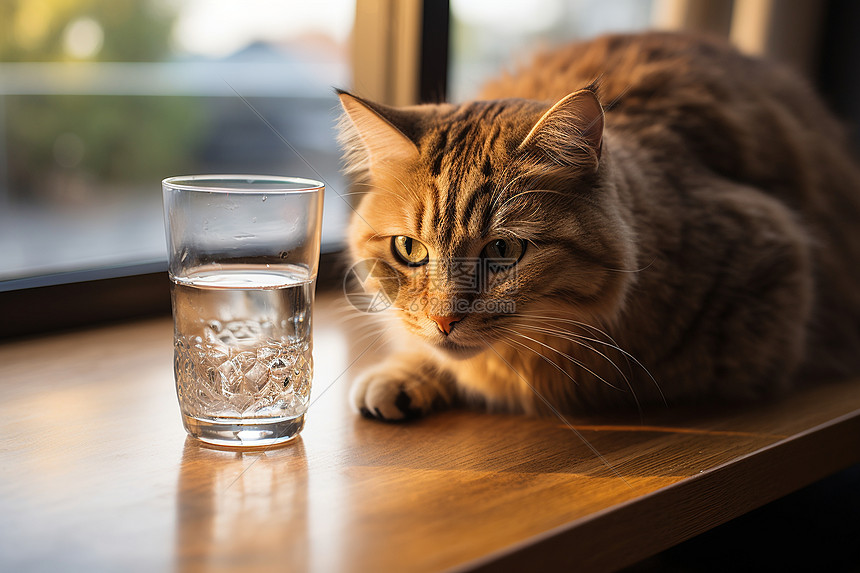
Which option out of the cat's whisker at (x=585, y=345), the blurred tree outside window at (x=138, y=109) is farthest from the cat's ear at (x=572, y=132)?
the blurred tree outside window at (x=138, y=109)

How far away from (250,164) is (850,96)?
6.41 feet

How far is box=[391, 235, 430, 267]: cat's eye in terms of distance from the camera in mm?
1036

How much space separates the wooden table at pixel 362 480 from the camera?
731 mm

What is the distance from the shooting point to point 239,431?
936 millimetres

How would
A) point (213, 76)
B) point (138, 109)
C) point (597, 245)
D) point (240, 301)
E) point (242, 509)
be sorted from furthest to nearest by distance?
1. point (138, 109)
2. point (213, 76)
3. point (597, 245)
4. point (240, 301)
5. point (242, 509)

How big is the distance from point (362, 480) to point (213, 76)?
4.17 feet

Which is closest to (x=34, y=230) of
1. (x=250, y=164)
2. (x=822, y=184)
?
(x=250, y=164)

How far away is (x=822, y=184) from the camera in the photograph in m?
1.57

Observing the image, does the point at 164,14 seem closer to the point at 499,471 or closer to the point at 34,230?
the point at 34,230

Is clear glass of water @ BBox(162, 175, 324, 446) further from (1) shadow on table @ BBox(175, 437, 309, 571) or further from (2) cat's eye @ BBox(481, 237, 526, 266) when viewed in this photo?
(2) cat's eye @ BBox(481, 237, 526, 266)

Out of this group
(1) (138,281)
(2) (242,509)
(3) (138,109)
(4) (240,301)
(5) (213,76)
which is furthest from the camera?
(3) (138,109)

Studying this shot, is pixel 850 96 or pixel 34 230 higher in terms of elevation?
pixel 850 96

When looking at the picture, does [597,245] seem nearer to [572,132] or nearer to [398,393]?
[572,132]

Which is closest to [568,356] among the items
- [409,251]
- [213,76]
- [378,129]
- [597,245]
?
[597,245]
